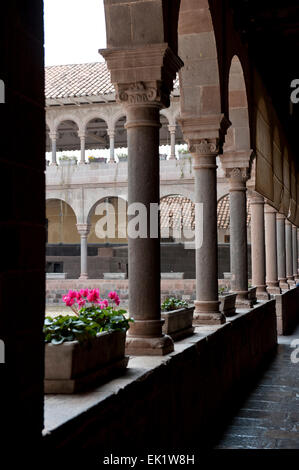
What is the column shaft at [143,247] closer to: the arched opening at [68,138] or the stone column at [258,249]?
the stone column at [258,249]

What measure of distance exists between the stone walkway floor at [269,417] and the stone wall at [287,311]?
12.8 feet

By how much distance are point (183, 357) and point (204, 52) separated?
339cm

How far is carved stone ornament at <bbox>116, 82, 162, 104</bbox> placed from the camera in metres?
4.25

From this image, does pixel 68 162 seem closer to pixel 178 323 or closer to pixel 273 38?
pixel 273 38

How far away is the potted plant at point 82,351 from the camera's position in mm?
2887

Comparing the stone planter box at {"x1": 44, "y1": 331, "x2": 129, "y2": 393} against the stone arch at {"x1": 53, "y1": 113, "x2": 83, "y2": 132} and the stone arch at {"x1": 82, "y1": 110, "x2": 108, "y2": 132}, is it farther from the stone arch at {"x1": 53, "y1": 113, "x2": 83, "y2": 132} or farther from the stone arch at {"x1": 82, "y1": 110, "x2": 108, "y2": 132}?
the stone arch at {"x1": 53, "y1": 113, "x2": 83, "y2": 132}

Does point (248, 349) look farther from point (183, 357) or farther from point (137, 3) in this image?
point (137, 3)

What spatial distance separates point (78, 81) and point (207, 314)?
754 inches

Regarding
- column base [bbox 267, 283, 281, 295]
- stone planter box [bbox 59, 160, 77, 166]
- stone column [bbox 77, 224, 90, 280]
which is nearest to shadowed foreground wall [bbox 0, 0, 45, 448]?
column base [bbox 267, 283, 281, 295]

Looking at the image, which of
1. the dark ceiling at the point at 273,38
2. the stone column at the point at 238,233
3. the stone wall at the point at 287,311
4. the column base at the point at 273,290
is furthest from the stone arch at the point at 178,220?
the stone column at the point at 238,233

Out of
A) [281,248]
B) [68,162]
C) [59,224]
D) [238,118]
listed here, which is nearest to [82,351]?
[238,118]

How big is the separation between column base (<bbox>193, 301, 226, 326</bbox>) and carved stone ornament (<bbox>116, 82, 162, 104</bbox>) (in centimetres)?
265

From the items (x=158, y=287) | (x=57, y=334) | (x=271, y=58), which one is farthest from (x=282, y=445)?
(x=271, y=58)

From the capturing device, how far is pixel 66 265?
84.0 ft
